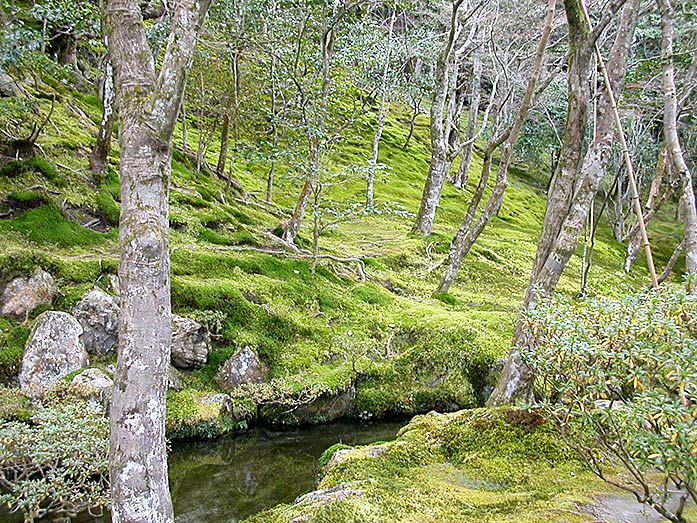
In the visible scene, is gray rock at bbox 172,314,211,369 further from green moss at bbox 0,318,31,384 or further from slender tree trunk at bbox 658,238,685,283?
slender tree trunk at bbox 658,238,685,283

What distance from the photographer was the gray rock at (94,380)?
7.35 m

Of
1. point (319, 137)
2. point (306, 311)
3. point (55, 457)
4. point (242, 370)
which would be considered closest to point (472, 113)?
point (319, 137)

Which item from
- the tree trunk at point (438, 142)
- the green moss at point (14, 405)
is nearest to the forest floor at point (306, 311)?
the green moss at point (14, 405)

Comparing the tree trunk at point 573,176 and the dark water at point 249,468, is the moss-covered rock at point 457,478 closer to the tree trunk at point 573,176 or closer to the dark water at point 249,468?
the tree trunk at point 573,176

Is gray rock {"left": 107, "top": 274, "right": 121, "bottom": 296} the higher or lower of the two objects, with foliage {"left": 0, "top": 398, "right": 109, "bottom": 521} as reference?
higher

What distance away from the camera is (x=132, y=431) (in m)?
4.05

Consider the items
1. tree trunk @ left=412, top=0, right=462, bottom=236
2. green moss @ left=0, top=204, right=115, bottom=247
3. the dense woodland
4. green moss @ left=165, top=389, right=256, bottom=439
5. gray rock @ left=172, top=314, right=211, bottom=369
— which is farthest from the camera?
tree trunk @ left=412, top=0, right=462, bottom=236

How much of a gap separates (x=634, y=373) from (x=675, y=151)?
605 centimetres

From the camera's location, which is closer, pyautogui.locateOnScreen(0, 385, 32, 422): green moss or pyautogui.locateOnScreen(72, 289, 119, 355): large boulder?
pyautogui.locateOnScreen(0, 385, 32, 422): green moss

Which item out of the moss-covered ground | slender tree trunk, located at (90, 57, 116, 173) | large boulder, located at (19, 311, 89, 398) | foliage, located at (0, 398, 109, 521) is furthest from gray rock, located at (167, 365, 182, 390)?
slender tree trunk, located at (90, 57, 116, 173)

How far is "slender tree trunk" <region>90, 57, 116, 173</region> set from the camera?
1146 centimetres

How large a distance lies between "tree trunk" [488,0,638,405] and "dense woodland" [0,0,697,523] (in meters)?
0.03

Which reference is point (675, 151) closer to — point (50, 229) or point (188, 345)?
point (188, 345)

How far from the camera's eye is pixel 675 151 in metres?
7.73
